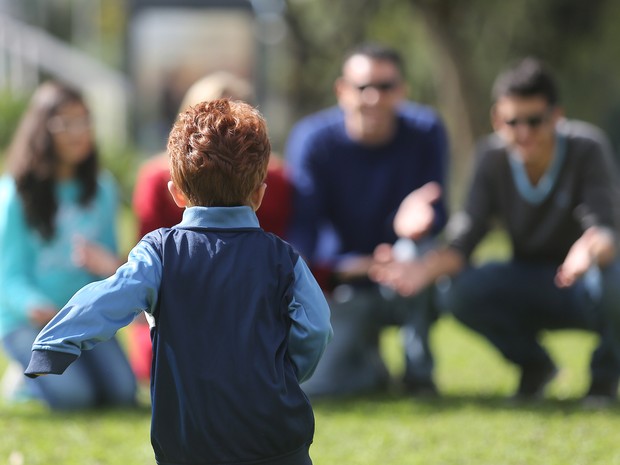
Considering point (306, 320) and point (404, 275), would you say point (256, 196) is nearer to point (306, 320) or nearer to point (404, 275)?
point (306, 320)

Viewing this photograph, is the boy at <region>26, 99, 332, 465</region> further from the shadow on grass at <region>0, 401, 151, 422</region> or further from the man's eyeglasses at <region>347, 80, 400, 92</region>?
the man's eyeglasses at <region>347, 80, 400, 92</region>

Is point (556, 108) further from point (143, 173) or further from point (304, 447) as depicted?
point (304, 447)

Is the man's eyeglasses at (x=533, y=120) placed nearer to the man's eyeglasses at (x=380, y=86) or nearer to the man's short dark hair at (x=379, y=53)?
the man's eyeglasses at (x=380, y=86)

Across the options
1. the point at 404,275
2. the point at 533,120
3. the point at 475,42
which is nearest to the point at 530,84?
the point at 533,120

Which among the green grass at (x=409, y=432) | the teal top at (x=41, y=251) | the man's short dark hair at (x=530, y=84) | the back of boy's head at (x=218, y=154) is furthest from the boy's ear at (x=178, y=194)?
the man's short dark hair at (x=530, y=84)

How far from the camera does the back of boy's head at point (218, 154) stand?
103 inches

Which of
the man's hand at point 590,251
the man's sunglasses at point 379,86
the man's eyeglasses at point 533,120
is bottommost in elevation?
the man's hand at point 590,251

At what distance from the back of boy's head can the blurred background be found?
12233 millimetres

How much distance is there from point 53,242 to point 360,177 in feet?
5.31

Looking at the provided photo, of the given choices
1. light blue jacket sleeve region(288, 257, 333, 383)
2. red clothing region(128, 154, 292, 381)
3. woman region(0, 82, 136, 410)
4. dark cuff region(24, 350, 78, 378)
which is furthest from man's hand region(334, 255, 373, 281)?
dark cuff region(24, 350, 78, 378)

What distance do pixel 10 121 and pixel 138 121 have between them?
80.0 inches

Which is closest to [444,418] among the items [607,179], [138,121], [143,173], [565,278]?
[565,278]

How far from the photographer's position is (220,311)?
263 centimetres

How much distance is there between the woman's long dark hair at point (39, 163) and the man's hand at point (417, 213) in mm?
1677
